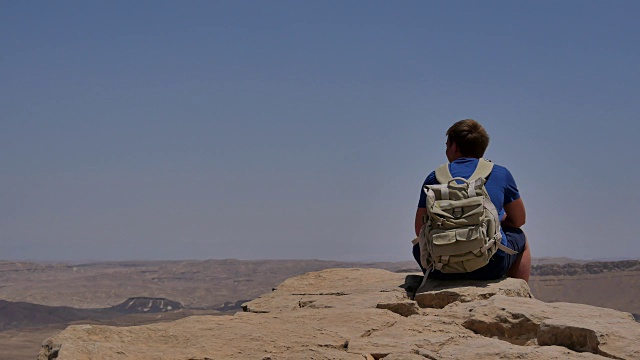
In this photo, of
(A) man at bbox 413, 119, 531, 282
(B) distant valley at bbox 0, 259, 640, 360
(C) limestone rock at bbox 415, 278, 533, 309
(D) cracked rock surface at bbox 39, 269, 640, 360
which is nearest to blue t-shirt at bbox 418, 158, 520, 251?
(A) man at bbox 413, 119, 531, 282

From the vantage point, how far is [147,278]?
9200 cm

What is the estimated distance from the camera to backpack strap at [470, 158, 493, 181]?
603cm

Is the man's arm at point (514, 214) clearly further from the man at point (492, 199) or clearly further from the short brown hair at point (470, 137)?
the short brown hair at point (470, 137)

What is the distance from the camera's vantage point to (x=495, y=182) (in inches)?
Result: 242

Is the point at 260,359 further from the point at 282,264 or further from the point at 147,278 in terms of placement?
the point at 282,264

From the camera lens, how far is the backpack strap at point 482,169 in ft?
19.8

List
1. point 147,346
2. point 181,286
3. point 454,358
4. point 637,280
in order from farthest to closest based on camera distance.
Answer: point 181,286 < point 637,280 < point 147,346 < point 454,358

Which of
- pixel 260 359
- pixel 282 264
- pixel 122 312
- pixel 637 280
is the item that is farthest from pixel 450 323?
pixel 282 264

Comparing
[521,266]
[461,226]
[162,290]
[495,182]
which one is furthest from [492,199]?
[162,290]

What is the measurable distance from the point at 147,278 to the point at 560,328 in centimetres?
9105

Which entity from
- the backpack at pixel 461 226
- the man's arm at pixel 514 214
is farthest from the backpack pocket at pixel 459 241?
the man's arm at pixel 514 214

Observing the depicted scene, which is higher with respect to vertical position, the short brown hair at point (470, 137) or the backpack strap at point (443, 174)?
the short brown hair at point (470, 137)

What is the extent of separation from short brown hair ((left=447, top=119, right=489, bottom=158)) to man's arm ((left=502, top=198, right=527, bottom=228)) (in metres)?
0.49

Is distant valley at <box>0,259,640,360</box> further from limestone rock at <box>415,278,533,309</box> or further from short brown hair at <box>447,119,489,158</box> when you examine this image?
limestone rock at <box>415,278,533,309</box>
